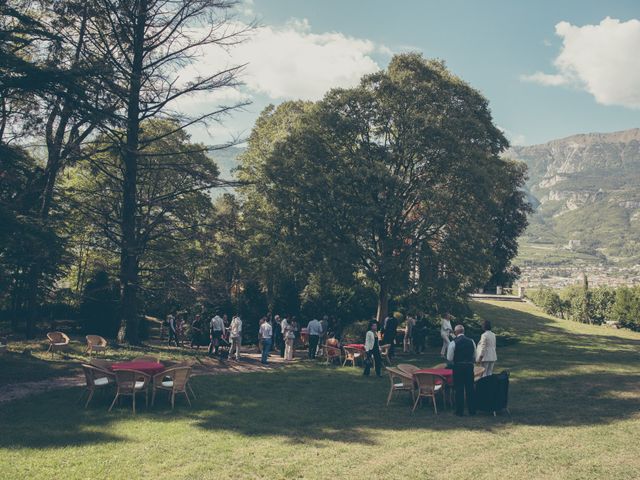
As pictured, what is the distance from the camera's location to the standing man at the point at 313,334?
20.8m

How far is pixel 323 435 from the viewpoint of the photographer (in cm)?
979

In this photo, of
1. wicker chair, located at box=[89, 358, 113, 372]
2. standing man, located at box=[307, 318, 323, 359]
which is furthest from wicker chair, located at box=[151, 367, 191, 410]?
standing man, located at box=[307, 318, 323, 359]

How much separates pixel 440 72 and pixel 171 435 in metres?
22.4

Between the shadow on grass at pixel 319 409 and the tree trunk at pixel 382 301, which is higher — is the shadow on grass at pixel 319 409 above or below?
below

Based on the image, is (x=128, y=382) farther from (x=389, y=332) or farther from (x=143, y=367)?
(x=389, y=332)

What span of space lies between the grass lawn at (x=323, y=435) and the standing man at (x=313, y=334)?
559 cm

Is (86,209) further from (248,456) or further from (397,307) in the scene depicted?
(397,307)

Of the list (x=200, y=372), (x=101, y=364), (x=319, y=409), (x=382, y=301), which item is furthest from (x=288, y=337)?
(x=101, y=364)

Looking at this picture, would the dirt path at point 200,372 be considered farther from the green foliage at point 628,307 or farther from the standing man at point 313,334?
A: the green foliage at point 628,307

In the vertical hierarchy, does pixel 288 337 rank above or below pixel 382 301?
below

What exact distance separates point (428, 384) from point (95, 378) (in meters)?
8.41

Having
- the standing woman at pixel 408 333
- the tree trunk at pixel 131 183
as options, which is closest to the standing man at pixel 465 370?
the standing woman at pixel 408 333

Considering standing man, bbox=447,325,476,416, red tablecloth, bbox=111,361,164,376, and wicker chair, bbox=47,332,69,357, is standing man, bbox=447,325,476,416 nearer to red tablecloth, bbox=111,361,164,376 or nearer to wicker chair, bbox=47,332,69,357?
red tablecloth, bbox=111,361,164,376

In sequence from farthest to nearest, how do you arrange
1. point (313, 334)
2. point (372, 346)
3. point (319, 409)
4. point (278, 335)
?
point (278, 335) < point (313, 334) < point (372, 346) < point (319, 409)
